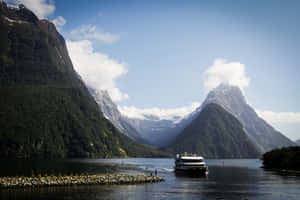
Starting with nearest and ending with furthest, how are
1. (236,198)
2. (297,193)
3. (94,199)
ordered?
(94,199) → (236,198) → (297,193)

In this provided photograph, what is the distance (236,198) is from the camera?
3629 inches

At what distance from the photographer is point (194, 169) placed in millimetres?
177875

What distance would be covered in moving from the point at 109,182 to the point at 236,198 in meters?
46.5

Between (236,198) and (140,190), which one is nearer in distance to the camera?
(236,198)

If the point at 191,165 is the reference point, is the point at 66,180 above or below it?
below

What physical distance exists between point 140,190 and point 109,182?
1929 centimetres

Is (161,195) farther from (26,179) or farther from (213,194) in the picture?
(26,179)

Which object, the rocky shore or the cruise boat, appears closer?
the rocky shore

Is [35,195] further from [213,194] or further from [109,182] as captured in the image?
[213,194]

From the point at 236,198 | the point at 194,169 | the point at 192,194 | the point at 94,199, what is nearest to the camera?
the point at 94,199

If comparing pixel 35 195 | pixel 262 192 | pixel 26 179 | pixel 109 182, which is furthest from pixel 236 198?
pixel 26 179

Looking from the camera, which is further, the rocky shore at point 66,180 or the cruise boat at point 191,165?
the cruise boat at point 191,165

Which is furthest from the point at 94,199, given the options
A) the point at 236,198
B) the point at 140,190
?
the point at 236,198

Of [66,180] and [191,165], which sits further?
[191,165]
